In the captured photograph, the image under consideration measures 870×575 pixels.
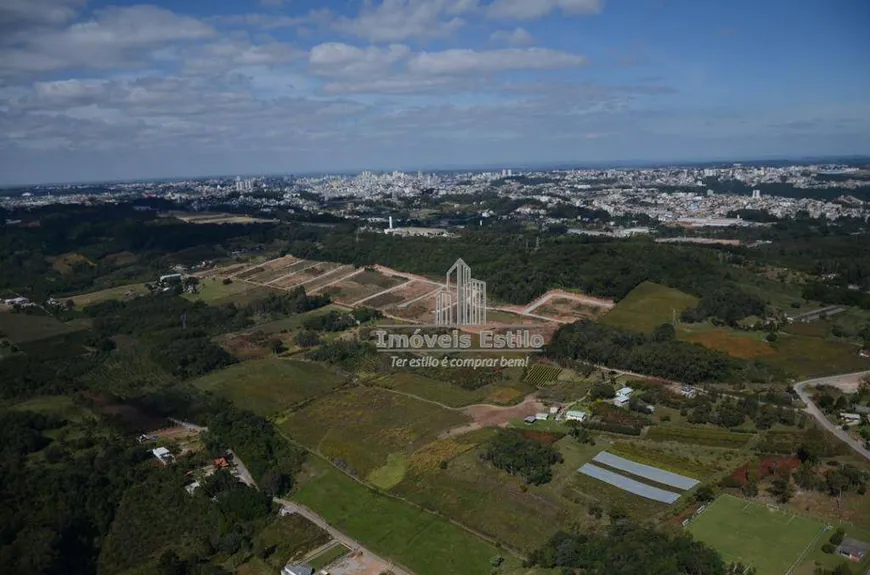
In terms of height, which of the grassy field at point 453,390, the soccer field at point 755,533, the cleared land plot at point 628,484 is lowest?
the soccer field at point 755,533

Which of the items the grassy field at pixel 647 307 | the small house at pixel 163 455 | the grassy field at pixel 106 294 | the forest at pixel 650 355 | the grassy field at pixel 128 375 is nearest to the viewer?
the small house at pixel 163 455

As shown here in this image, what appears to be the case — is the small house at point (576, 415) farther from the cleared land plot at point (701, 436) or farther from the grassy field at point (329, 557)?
the grassy field at point (329, 557)

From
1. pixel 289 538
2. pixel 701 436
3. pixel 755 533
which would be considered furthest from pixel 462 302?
pixel 755 533

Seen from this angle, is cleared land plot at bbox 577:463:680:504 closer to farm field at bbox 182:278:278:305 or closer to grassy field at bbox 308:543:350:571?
grassy field at bbox 308:543:350:571

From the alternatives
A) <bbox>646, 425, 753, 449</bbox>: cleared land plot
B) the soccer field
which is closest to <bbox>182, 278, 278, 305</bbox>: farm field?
<bbox>646, 425, 753, 449</bbox>: cleared land plot

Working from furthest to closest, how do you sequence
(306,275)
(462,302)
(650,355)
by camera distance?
(306,275) < (462,302) < (650,355)

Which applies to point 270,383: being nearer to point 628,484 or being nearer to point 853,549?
point 628,484

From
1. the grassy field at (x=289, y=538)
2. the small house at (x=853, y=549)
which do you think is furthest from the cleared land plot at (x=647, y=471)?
the grassy field at (x=289, y=538)
